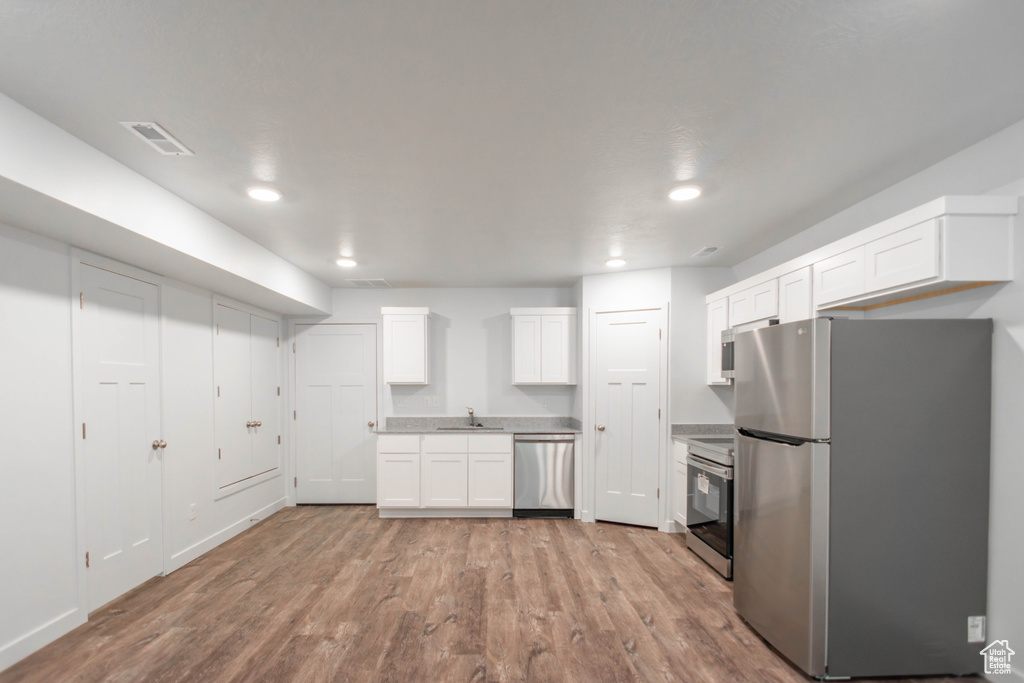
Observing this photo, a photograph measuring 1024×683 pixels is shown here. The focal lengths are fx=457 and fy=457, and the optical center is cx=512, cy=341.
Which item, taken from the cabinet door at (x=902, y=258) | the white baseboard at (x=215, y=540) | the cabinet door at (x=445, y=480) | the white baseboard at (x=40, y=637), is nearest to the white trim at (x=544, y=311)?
the cabinet door at (x=445, y=480)

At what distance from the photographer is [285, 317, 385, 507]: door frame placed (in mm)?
5293

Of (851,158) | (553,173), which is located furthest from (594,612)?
(851,158)

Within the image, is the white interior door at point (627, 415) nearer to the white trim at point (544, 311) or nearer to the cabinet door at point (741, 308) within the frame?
the white trim at point (544, 311)

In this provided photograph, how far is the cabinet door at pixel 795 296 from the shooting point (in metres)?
2.84

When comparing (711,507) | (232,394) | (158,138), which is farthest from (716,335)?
(232,394)

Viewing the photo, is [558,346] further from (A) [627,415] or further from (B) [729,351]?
(B) [729,351]

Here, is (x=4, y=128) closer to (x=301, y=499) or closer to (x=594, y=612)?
(x=594, y=612)

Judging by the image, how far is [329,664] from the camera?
7.70 ft

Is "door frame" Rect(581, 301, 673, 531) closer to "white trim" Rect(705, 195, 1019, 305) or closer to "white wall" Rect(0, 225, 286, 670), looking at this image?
"white trim" Rect(705, 195, 1019, 305)

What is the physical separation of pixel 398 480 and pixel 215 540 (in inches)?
64.6

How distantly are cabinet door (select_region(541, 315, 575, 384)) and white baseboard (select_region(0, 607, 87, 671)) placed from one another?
4024mm

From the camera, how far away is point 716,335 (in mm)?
4141

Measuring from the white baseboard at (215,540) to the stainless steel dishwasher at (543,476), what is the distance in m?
2.61

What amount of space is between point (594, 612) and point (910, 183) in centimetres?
299
